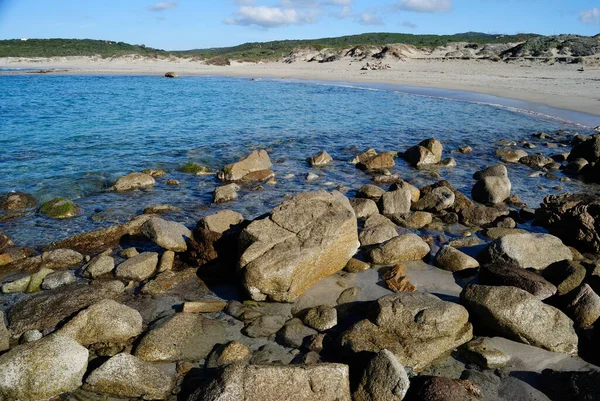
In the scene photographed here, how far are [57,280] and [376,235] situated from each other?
564 centimetres

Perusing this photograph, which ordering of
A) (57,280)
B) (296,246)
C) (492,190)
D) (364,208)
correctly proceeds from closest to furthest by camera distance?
(296,246), (57,280), (364,208), (492,190)

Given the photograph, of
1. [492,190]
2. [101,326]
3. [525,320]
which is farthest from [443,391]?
[492,190]

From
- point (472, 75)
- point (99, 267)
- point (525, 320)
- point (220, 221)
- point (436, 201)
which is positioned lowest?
point (99, 267)

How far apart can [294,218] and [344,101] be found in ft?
90.3

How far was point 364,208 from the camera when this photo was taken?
10234 mm

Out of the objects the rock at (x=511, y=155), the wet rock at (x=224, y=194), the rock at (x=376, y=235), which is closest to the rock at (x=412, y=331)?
the rock at (x=376, y=235)

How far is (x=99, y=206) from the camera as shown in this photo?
11.4m

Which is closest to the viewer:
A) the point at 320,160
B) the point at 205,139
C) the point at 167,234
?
the point at 167,234

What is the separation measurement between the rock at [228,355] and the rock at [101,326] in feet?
3.93

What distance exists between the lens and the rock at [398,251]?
26.2 feet

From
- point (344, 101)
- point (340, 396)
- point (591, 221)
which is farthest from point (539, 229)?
point (344, 101)

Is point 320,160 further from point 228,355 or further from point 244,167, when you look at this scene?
point 228,355

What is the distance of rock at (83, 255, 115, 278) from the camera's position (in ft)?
25.1

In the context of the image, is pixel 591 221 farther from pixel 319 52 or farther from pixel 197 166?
pixel 319 52
